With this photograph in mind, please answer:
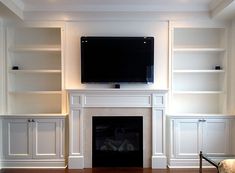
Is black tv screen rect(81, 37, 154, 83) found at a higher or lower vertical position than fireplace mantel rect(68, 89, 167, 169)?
higher

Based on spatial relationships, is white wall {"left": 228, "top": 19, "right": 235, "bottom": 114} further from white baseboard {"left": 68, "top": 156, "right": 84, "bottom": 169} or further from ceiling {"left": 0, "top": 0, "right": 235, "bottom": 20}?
white baseboard {"left": 68, "top": 156, "right": 84, "bottom": 169}

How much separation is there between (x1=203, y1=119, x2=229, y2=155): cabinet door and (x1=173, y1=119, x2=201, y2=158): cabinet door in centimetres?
13

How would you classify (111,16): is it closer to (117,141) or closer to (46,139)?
(117,141)

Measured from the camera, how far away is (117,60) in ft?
16.0

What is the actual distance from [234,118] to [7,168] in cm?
394

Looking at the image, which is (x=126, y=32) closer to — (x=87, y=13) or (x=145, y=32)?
(x=145, y=32)

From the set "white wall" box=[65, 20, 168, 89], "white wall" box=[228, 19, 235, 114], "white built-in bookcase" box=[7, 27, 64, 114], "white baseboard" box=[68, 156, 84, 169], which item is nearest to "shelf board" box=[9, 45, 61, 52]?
"white built-in bookcase" box=[7, 27, 64, 114]

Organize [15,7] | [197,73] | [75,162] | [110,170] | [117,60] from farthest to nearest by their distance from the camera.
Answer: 1. [197,73]
2. [117,60]
3. [75,162]
4. [110,170]
5. [15,7]

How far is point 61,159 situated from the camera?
15.7 feet

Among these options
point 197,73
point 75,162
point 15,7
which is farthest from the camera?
point 197,73

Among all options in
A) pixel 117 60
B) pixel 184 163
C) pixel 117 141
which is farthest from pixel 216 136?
pixel 117 60

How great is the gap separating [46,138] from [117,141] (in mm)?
1218

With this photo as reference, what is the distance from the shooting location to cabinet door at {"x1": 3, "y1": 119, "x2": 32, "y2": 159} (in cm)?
475

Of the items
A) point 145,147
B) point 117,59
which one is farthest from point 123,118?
point 117,59
